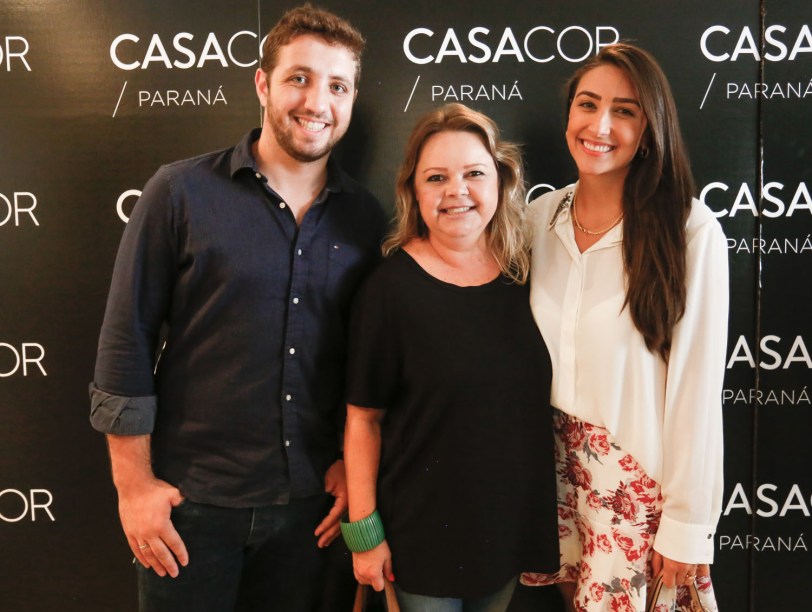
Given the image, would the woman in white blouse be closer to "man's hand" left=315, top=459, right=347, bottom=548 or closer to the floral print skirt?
the floral print skirt

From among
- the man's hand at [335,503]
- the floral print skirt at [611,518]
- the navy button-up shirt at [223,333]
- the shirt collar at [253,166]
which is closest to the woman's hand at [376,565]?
the man's hand at [335,503]

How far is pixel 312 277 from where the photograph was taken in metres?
1.65

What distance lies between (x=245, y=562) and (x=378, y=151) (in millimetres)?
1406

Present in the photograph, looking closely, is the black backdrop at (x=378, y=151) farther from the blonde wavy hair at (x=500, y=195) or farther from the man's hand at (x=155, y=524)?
the man's hand at (x=155, y=524)

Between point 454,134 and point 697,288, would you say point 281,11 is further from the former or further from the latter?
point 697,288

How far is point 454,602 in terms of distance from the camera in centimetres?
163

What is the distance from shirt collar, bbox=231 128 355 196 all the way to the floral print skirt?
90cm

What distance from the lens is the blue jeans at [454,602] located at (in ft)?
5.28

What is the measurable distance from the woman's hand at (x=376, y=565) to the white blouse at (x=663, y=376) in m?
0.62

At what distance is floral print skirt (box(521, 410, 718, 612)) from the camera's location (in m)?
1.58

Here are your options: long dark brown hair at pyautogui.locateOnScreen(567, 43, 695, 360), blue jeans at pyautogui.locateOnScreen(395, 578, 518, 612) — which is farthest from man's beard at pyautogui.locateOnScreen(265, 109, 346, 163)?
blue jeans at pyautogui.locateOnScreen(395, 578, 518, 612)

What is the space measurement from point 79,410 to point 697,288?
210 cm

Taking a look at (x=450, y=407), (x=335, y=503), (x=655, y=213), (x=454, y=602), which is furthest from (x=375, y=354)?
(x=655, y=213)

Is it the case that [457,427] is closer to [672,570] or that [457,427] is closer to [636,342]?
[636,342]
